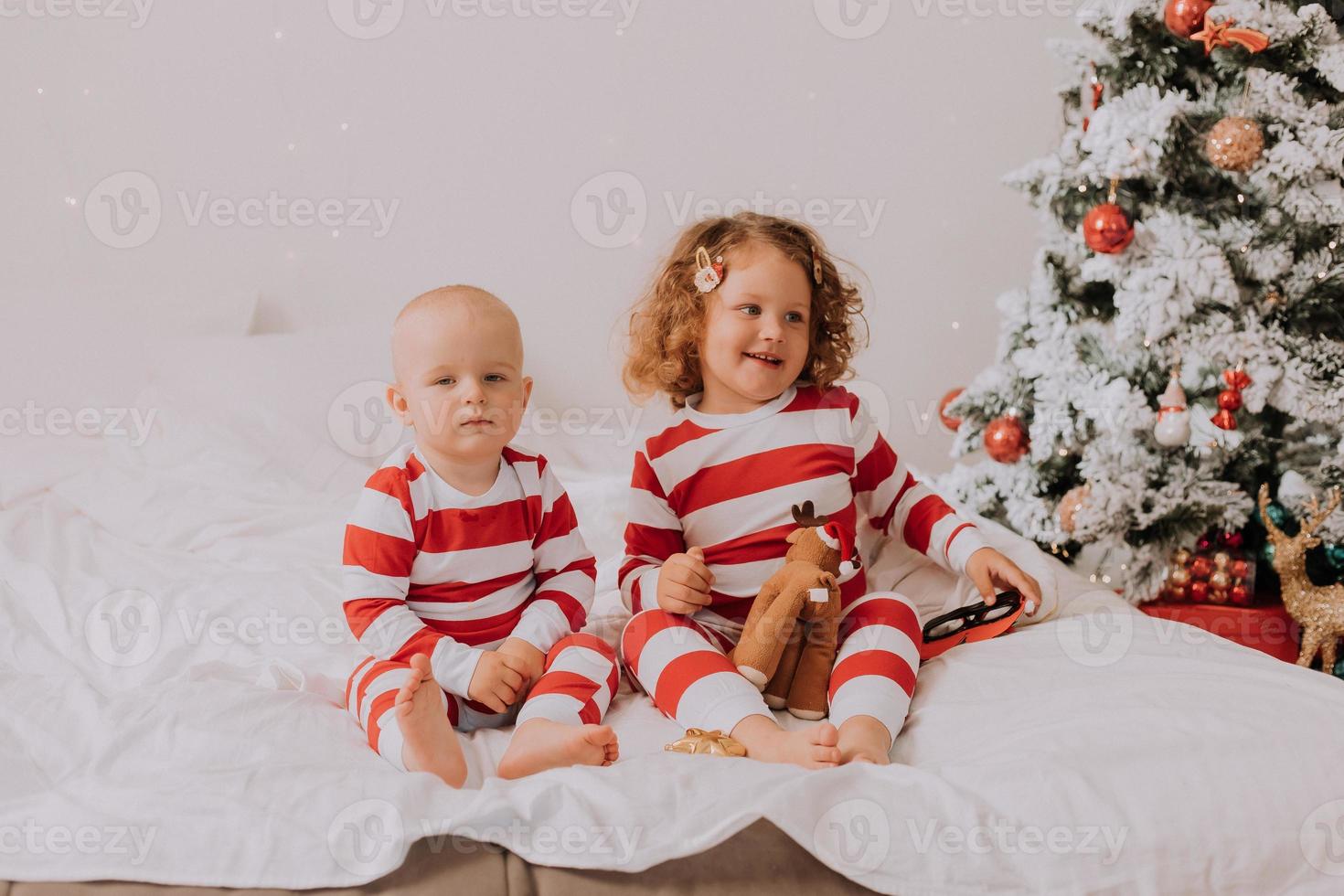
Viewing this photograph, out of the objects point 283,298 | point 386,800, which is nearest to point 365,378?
point 283,298

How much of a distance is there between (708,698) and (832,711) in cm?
13

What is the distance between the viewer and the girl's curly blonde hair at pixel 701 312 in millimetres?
1362

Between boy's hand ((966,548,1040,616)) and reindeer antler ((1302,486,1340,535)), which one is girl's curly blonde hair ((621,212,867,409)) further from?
reindeer antler ((1302,486,1340,535))

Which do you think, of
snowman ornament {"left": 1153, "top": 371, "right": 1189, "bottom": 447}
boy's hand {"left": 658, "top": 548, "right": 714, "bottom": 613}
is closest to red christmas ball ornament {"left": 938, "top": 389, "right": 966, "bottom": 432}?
snowman ornament {"left": 1153, "top": 371, "right": 1189, "bottom": 447}

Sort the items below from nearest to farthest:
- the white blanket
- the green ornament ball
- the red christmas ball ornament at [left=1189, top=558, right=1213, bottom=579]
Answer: the white blanket, the green ornament ball, the red christmas ball ornament at [left=1189, top=558, right=1213, bottom=579]

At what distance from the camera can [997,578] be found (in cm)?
130

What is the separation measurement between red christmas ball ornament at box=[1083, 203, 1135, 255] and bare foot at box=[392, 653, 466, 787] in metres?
1.34

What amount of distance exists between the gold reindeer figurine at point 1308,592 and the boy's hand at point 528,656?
52.3 inches

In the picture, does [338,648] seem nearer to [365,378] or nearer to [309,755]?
[309,755]

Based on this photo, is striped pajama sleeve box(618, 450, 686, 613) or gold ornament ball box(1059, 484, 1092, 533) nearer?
striped pajama sleeve box(618, 450, 686, 613)

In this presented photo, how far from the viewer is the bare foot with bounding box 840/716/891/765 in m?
0.99

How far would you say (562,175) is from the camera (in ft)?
7.81

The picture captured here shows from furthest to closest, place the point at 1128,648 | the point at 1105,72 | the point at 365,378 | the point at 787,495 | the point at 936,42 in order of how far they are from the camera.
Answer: the point at 936,42
the point at 365,378
the point at 1105,72
the point at 787,495
the point at 1128,648

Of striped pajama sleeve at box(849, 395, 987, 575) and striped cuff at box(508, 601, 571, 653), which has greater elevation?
striped pajama sleeve at box(849, 395, 987, 575)
